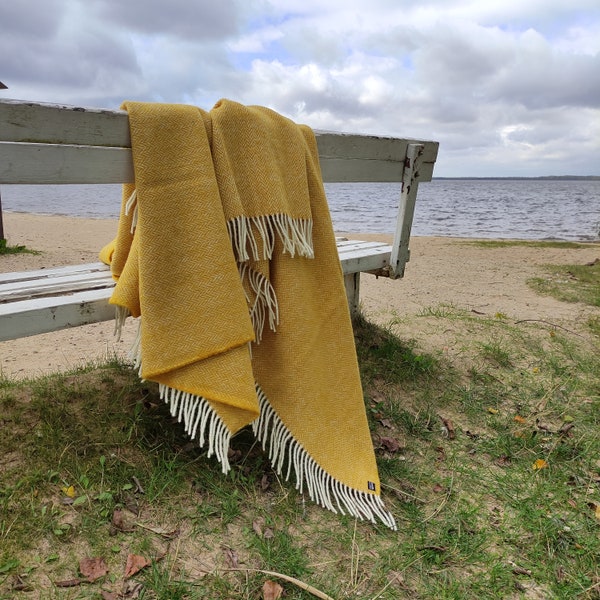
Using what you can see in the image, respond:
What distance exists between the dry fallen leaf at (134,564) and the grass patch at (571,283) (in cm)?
528

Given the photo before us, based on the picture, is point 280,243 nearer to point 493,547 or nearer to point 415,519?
point 415,519

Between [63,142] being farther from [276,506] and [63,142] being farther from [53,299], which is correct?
[276,506]

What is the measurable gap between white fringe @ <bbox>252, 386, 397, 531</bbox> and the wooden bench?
834 millimetres

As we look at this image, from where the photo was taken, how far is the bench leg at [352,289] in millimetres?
3770

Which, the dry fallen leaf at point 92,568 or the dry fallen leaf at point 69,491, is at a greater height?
the dry fallen leaf at point 69,491

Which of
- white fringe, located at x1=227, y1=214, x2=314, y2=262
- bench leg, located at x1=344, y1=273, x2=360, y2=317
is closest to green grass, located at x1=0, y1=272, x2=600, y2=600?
bench leg, located at x1=344, y1=273, x2=360, y2=317

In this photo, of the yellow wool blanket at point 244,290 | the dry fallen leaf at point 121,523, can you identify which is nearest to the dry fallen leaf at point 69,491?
→ the dry fallen leaf at point 121,523

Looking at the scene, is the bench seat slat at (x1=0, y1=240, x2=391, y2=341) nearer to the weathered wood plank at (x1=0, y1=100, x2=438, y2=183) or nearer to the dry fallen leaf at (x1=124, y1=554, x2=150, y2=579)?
the weathered wood plank at (x1=0, y1=100, x2=438, y2=183)

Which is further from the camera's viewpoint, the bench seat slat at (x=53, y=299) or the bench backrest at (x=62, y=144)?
the bench seat slat at (x=53, y=299)

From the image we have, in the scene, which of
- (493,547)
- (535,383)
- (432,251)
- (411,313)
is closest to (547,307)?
(411,313)

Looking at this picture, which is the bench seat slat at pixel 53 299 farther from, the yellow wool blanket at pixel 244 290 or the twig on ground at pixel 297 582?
the twig on ground at pixel 297 582

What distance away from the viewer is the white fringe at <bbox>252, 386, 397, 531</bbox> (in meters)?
2.26

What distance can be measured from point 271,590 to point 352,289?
230 cm

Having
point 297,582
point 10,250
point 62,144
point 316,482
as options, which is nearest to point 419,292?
point 316,482
